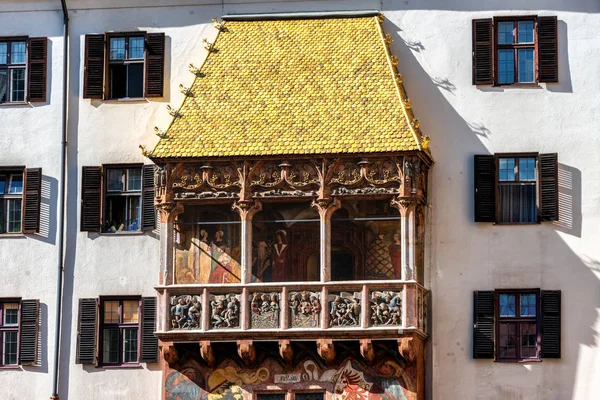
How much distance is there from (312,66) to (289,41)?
0.94 m

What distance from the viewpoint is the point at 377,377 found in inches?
1641

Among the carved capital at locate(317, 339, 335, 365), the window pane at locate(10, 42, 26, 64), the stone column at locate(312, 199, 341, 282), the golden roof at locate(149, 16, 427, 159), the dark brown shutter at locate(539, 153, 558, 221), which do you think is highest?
the window pane at locate(10, 42, 26, 64)

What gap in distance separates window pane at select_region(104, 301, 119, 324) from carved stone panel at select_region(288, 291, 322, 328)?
172 inches

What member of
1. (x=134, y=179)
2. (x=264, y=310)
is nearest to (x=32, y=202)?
(x=134, y=179)

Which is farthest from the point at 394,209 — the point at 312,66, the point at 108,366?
the point at 108,366

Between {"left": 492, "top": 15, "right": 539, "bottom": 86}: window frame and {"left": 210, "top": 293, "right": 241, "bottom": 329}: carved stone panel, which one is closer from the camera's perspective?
{"left": 210, "top": 293, "right": 241, "bottom": 329}: carved stone panel

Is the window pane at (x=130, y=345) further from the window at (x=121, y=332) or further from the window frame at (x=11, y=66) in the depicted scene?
the window frame at (x=11, y=66)

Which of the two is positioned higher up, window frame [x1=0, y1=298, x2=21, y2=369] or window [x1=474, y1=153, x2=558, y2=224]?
window [x1=474, y1=153, x2=558, y2=224]

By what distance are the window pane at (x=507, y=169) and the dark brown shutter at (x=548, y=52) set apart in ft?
6.36

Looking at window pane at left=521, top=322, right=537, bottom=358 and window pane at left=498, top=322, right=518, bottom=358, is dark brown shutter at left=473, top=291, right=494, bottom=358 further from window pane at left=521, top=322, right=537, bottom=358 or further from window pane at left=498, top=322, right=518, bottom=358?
window pane at left=521, top=322, right=537, bottom=358

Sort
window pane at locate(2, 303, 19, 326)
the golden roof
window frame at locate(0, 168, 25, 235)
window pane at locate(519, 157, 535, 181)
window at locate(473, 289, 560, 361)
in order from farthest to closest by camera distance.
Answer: window frame at locate(0, 168, 25, 235) → window pane at locate(2, 303, 19, 326) → window pane at locate(519, 157, 535, 181) → the golden roof → window at locate(473, 289, 560, 361)

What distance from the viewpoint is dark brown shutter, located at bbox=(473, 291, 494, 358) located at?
4194 cm

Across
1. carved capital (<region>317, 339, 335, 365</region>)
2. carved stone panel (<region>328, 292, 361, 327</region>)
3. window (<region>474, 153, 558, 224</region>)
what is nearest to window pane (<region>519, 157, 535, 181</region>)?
window (<region>474, 153, 558, 224</region>)

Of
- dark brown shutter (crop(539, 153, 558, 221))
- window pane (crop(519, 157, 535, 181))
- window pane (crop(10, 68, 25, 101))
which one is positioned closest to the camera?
dark brown shutter (crop(539, 153, 558, 221))
